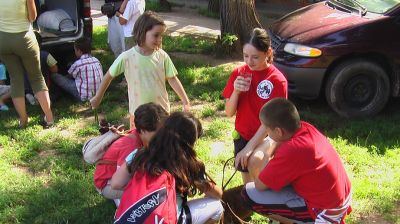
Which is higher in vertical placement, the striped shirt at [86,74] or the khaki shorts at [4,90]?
the striped shirt at [86,74]

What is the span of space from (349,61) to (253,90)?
2546 mm

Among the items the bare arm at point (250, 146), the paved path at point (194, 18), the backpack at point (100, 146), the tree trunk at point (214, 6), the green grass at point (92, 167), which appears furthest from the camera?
the tree trunk at point (214, 6)

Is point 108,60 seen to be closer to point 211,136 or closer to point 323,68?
point 211,136

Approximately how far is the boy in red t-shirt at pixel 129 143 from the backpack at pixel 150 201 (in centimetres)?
42

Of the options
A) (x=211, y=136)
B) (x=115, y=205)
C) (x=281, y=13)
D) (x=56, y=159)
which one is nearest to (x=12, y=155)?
(x=56, y=159)

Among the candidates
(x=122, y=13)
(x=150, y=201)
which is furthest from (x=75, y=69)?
(x=150, y=201)

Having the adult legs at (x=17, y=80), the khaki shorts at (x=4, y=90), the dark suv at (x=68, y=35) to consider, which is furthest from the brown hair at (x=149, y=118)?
the dark suv at (x=68, y=35)

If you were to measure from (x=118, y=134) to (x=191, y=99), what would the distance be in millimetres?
2753

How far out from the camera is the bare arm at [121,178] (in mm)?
3121

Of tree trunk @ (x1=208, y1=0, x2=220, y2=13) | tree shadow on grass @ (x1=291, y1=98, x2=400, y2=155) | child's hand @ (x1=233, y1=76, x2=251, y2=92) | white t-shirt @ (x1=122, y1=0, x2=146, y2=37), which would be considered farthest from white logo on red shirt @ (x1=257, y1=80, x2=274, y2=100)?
tree trunk @ (x1=208, y1=0, x2=220, y2=13)

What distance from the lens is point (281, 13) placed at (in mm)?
12141

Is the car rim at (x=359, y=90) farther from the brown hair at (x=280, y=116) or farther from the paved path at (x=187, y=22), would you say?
the paved path at (x=187, y=22)

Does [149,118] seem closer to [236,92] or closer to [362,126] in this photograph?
[236,92]

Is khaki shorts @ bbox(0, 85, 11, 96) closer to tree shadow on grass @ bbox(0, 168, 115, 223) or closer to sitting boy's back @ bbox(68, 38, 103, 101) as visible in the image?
sitting boy's back @ bbox(68, 38, 103, 101)
